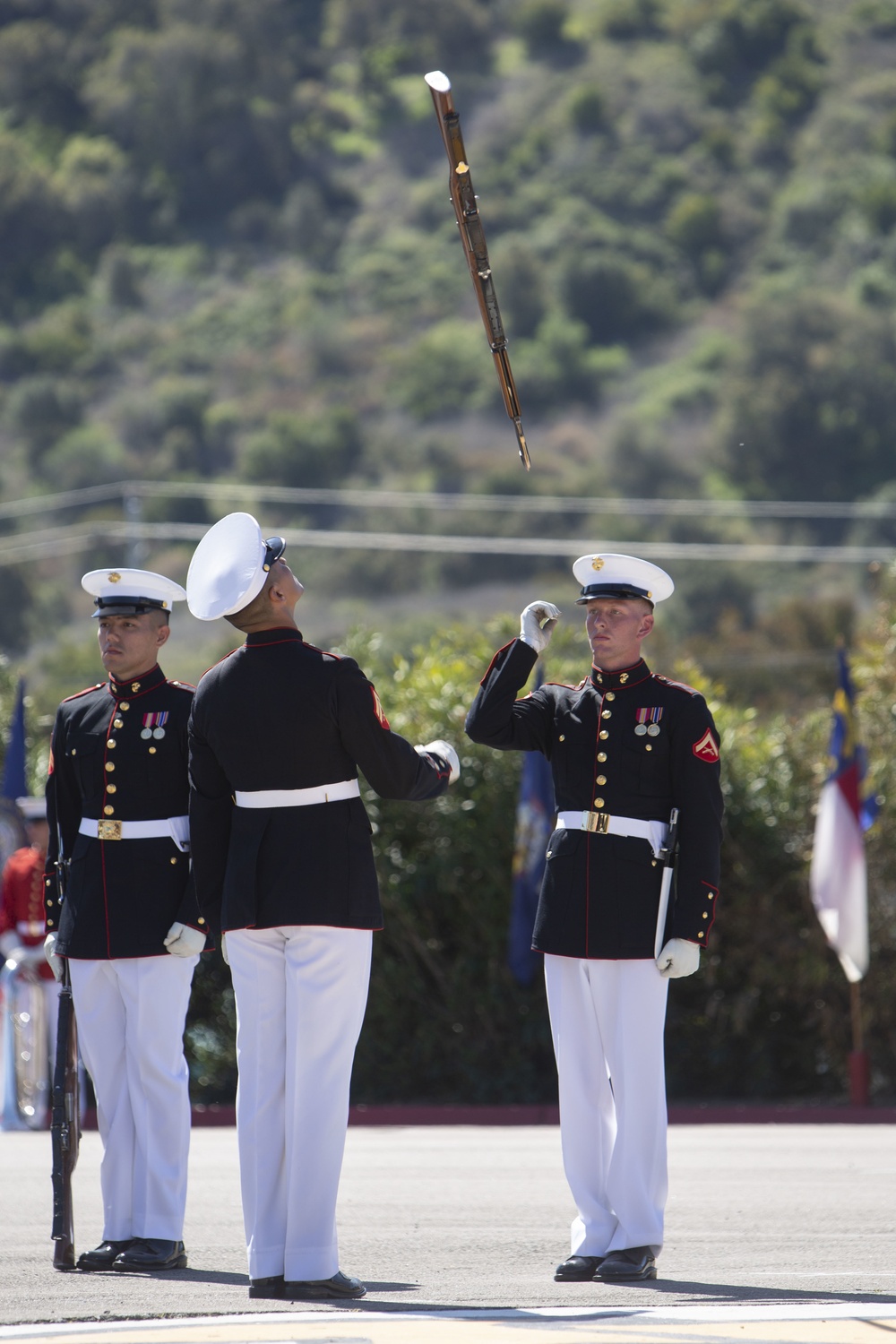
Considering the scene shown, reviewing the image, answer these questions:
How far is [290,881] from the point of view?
5.45 meters

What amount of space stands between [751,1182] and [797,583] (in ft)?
225

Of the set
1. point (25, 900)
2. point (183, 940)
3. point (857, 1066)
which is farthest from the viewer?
point (857, 1066)

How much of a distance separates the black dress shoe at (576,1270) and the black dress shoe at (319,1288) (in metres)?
0.64

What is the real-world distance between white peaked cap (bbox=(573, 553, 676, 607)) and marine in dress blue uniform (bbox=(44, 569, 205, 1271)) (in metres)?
1.36

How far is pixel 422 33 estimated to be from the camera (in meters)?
120

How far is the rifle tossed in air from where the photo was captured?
19.0ft

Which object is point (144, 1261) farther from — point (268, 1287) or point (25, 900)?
point (25, 900)

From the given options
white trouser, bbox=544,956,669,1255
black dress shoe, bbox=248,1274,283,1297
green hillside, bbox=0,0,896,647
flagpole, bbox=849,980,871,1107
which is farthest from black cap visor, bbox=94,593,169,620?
green hillside, bbox=0,0,896,647

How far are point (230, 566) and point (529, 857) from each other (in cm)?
766

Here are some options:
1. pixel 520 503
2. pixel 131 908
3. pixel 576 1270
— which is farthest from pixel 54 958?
pixel 520 503

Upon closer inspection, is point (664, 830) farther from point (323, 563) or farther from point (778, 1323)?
point (323, 563)

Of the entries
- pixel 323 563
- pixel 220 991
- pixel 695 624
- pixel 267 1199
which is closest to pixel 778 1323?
pixel 267 1199

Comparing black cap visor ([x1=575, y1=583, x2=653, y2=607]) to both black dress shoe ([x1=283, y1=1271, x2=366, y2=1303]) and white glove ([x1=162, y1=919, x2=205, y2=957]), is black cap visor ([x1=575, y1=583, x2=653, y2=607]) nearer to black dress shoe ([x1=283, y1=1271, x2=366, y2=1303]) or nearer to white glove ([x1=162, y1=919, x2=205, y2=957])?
white glove ([x1=162, y1=919, x2=205, y2=957])

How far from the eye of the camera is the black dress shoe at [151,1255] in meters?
5.86
